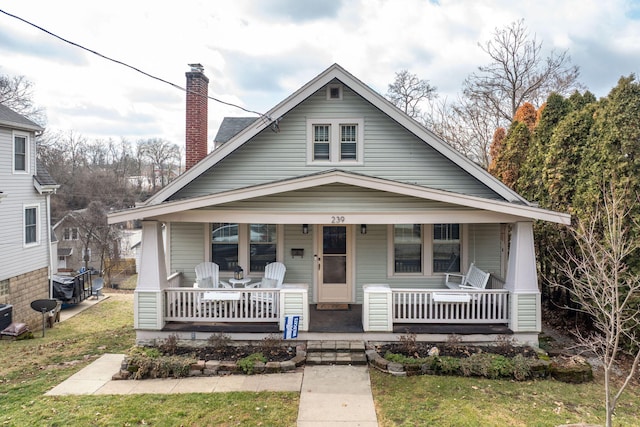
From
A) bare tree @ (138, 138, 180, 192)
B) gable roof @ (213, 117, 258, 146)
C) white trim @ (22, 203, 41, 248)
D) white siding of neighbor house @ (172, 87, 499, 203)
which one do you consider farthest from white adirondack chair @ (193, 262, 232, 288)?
bare tree @ (138, 138, 180, 192)

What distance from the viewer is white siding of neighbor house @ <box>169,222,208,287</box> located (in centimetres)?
1003

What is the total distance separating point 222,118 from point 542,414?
1413cm

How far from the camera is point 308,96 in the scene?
9367mm

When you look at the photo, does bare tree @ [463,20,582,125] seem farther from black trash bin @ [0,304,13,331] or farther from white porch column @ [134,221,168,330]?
black trash bin @ [0,304,13,331]

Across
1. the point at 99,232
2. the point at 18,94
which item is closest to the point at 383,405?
the point at 99,232

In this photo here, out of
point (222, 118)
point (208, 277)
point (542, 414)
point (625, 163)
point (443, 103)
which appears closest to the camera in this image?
point (542, 414)

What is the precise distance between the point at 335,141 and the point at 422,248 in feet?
11.5

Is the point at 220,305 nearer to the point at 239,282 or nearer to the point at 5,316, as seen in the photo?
the point at 239,282

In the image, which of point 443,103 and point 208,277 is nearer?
point 208,277

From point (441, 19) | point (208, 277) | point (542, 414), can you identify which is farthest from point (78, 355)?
point (441, 19)

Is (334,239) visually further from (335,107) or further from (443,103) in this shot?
(443,103)

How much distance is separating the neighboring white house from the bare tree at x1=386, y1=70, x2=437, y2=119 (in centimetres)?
2048

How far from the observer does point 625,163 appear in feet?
25.0

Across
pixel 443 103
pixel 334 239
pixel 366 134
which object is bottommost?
pixel 334 239
